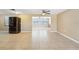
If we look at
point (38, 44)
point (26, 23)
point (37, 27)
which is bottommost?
point (38, 44)

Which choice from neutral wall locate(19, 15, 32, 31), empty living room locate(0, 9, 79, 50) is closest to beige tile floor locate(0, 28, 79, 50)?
empty living room locate(0, 9, 79, 50)

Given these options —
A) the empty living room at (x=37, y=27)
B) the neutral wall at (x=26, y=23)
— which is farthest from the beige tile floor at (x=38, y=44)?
the neutral wall at (x=26, y=23)

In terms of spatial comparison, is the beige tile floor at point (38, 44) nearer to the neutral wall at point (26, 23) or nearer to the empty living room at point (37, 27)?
the empty living room at point (37, 27)

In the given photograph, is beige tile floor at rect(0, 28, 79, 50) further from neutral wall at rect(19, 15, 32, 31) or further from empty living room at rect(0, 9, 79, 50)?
neutral wall at rect(19, 15, 32, 31)

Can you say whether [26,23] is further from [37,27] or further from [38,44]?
[38,44]

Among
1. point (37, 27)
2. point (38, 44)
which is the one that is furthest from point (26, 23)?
point (38, 44)

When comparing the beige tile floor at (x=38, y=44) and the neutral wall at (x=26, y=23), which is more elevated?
the neutral wall at (x=26, y=23)
